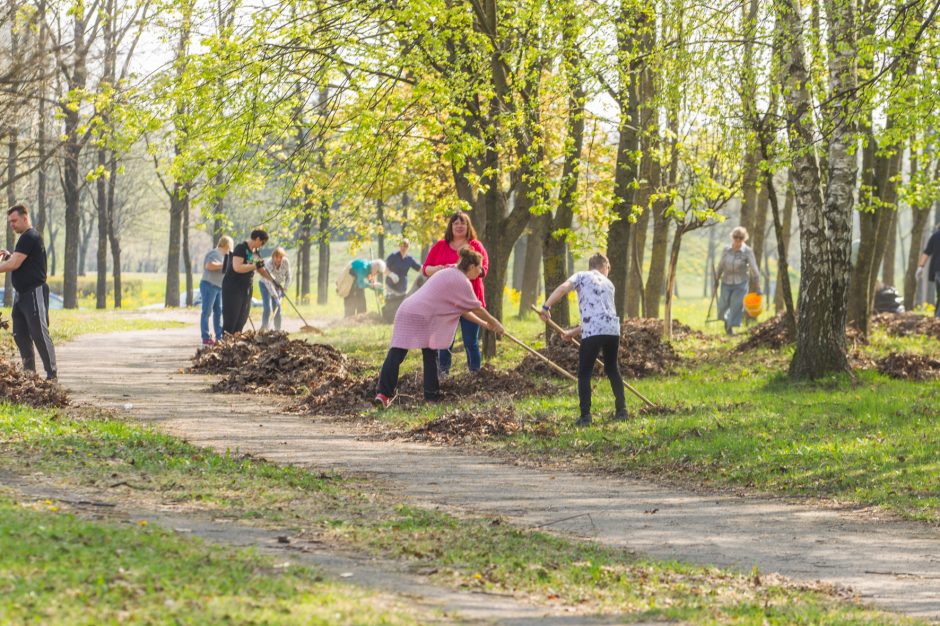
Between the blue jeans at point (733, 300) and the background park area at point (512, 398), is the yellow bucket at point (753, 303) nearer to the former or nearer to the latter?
the background park area at point (512, 398)

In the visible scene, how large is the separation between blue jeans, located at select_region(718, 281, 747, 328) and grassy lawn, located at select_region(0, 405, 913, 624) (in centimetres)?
1549

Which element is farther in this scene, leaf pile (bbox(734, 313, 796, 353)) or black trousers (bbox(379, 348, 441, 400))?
leaf pile (bbox(734, 313, 796, 353))

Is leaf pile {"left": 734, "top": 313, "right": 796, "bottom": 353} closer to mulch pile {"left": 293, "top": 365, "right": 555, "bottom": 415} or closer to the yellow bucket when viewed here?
mulch pile {"left": 293, "top": 365, "right": 555, "bottom": 415}

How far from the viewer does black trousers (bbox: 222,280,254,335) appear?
1930 cm

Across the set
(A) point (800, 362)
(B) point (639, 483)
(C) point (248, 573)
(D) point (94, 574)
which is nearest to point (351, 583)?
(C) point (248, 573)

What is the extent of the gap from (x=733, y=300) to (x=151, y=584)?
1930 cm

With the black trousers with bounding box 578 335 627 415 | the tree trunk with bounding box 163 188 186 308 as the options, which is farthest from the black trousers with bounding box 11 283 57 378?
the tree trunk with bounding box 163 188 186 308

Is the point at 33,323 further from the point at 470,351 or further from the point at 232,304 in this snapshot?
the point at 232,304

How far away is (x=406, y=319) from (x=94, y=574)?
843 cm

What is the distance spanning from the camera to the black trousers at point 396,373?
13.4m

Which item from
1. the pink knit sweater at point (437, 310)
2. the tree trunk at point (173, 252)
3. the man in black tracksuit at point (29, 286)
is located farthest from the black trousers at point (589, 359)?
the tree trunk at point (173, 252)

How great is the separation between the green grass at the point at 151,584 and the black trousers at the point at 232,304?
44.1 feet

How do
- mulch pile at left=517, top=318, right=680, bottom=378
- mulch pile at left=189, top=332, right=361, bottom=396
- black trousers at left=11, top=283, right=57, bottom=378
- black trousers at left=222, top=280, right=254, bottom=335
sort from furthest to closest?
black trousers at left=222, top=280, right=254, bottom=335, mulch pile at left=517, top=318, right=680, bottom=378, mulch pile at left=189, top=332, right=361, bottom=396, black trousers at left=11, top=283, right=57, bottom=378

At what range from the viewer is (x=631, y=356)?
16.5 meters
